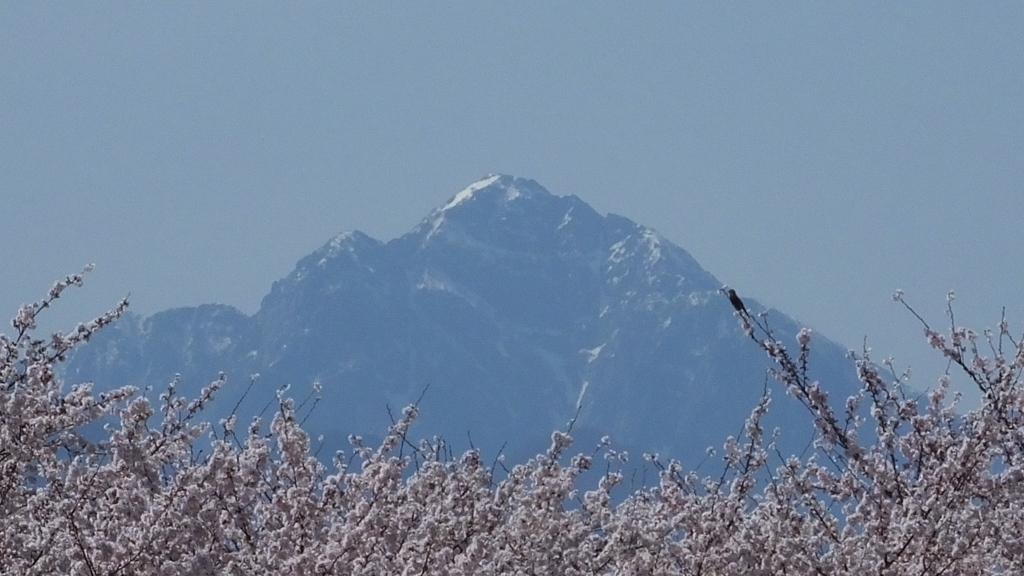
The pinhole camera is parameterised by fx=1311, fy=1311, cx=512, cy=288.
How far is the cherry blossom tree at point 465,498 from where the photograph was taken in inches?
329

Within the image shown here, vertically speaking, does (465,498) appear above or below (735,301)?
below

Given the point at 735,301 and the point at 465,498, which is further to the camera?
the point at 465,498

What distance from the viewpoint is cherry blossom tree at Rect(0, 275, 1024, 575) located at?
837 cm

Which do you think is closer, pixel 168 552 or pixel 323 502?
pixel 168 552

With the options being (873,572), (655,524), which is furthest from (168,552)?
(873,572)

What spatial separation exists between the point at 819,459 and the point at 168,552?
7256 millimetres

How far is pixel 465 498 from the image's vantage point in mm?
11305

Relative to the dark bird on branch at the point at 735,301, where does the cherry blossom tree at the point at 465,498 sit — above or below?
below

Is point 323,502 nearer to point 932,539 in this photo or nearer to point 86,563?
point 86,563

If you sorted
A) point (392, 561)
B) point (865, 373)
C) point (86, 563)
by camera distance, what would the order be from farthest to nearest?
point (865, 373) < point (392, 561) < point (86, 563)

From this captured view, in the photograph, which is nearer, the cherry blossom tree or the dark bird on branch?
the cherry blossom tree

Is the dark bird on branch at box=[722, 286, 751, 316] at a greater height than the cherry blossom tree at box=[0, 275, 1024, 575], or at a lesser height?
greater

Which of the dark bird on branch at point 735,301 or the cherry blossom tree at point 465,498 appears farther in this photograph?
the dark bird on branch at point 735,301

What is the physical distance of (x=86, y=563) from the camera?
781 centimetres
